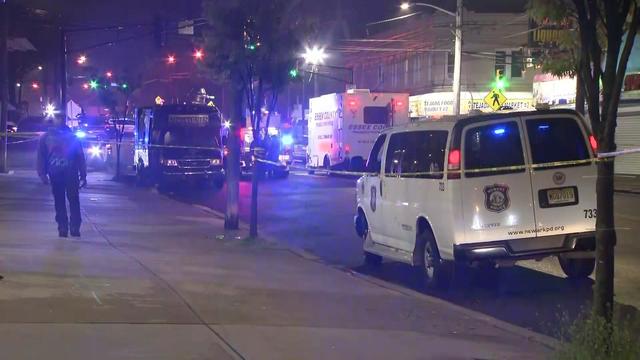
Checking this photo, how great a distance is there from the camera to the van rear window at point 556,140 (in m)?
9.63

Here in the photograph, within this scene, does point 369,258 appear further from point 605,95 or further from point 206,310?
point 605,95

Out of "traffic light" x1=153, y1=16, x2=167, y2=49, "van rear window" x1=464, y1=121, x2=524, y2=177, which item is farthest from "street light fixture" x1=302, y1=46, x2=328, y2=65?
"van rear window" x1=464, y1=121, x2=524, y2=177

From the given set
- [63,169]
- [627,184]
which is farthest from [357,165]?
[627,184]

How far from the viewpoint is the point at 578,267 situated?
1044 cm

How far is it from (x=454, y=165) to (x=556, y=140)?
1.29 meters

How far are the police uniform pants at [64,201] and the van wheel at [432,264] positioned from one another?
18.2ft

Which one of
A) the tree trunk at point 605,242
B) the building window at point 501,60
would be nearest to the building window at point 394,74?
the building window at point 501,60

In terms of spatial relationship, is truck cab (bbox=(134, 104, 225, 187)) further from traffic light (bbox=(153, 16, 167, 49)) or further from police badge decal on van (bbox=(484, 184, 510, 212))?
police badge decal on van (bbox=(484, 184, 510, 212))

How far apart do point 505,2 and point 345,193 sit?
28481 millimetres

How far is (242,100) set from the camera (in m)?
14.8

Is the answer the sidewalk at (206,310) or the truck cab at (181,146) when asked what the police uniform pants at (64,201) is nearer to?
the sidewalk at (206,310)

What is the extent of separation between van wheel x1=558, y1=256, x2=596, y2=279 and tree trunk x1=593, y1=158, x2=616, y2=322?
17.0ft

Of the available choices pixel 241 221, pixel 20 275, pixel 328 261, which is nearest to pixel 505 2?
pixel 241 221

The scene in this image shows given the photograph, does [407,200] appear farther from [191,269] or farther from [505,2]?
[505,2]
